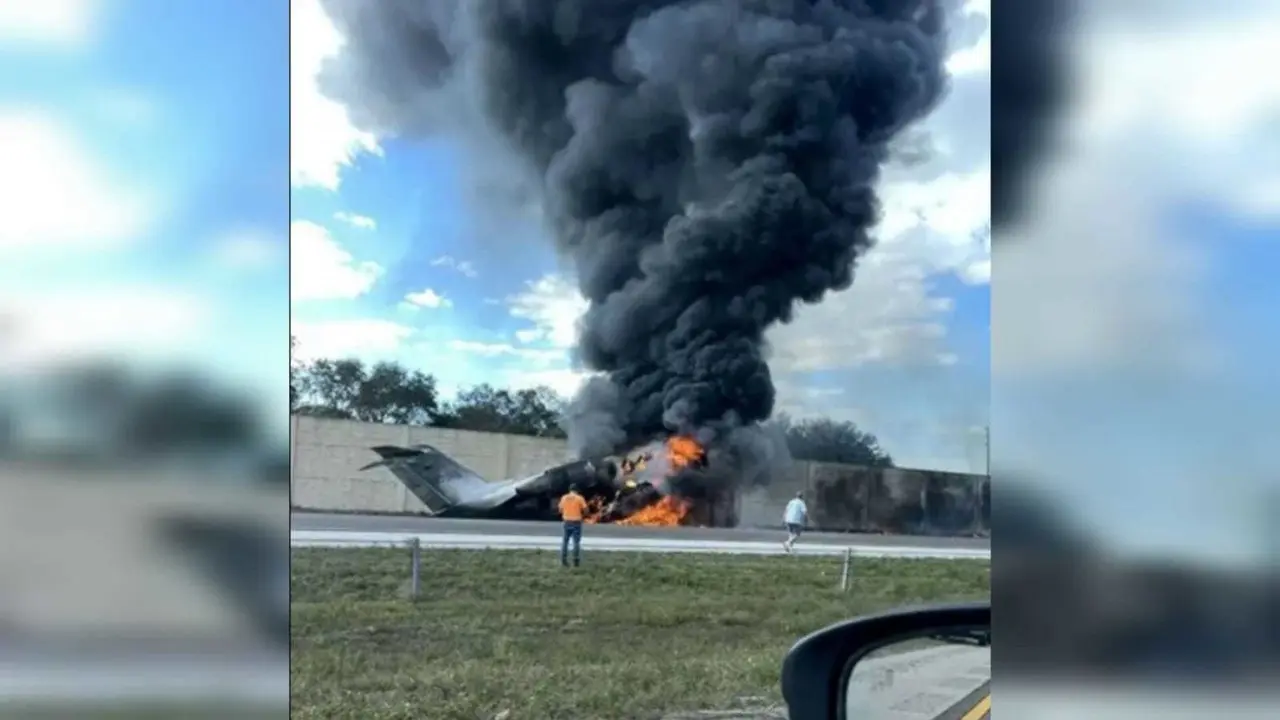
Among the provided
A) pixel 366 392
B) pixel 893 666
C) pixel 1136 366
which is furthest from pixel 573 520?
pixel 1136 366

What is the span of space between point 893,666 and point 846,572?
1.15 feet

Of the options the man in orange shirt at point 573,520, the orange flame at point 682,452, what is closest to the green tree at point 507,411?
the man in orange shirt at point 573,520

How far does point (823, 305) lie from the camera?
6.15 ft

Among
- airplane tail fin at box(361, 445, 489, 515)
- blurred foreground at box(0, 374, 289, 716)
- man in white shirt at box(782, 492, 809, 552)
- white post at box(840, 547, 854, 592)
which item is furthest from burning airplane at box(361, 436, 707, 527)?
blurred foreground at box(0, 374, 289, 716)

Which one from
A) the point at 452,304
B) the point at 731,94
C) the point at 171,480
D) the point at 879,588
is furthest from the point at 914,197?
the point at 171,480

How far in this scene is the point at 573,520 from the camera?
172 centimetres

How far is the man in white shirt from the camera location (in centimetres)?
182

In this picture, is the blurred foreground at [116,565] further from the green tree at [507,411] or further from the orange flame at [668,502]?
the orange flame at [668,502]

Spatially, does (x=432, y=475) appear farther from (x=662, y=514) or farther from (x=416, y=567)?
(x=662, y=514)

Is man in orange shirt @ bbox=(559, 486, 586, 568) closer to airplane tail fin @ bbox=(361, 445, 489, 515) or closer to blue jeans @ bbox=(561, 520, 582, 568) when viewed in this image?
blue jeans @ bbox=(561, 520, 582, 568)

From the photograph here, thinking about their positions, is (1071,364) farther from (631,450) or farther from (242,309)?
(631,450)

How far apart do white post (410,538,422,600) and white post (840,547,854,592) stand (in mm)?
765

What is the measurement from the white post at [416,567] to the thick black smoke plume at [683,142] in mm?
368

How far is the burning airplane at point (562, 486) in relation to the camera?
1659 mm
